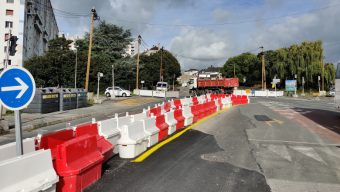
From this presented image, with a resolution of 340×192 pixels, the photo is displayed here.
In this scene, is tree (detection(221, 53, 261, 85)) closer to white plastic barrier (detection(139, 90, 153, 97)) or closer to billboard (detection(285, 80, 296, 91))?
billboard (detection(285, 80, 296, 91))

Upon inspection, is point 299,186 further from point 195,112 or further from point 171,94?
point 171,94

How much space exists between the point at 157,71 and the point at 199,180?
315 feet

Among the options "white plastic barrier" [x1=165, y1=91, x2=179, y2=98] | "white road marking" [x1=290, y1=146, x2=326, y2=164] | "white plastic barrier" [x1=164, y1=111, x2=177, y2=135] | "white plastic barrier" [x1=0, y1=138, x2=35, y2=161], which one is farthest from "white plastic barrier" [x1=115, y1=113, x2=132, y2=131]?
"white plastic barrier" [x1=165, y1=91, x2=179, y2=98]

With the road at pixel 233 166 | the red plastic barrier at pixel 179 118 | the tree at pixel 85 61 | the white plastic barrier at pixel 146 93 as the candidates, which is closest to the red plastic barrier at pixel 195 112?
the red plastic barrier at pixel 179 118

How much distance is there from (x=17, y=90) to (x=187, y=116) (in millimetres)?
10494

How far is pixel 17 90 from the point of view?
5621mm

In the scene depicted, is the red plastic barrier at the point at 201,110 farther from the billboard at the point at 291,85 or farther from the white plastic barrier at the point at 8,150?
the billboard at the point at 291,85

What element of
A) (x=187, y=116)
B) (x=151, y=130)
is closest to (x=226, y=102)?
(x=187, y=116)

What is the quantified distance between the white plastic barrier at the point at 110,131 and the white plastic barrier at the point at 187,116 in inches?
230

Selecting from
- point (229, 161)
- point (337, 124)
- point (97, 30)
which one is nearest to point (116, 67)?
point (97, 30)

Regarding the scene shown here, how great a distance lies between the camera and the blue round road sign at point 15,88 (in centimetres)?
545

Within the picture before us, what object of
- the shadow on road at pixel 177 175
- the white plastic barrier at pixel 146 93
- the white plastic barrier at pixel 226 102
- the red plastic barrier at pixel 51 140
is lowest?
the shadow on road at pixel 177 175

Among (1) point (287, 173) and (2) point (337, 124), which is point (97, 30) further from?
(1) point (287, 173)

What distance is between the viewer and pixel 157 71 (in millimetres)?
102438
